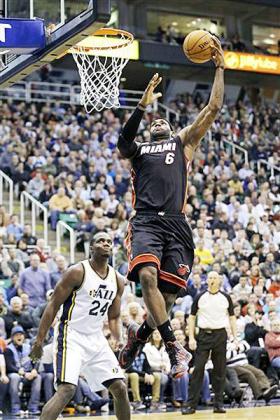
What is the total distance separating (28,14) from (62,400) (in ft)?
13.2

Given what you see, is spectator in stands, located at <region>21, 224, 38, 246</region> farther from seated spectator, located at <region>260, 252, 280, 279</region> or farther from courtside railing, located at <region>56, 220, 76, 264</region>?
seated spectator, located at <region>260, 252, 280, 279</region>

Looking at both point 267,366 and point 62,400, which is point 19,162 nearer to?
point 267,366

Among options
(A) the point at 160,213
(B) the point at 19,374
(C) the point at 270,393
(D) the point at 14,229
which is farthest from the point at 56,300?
(D) the point at 14,229

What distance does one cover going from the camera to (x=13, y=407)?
12836 mm

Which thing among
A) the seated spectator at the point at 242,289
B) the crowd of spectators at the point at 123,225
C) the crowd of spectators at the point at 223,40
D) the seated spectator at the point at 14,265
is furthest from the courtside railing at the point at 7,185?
the crowd of spectators at the point at 223,40

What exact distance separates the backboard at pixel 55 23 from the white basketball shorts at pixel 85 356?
8.94 ft

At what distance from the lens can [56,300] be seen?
8.25 metres

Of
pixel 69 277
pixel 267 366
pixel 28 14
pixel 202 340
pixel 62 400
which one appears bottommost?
pixel 267 366

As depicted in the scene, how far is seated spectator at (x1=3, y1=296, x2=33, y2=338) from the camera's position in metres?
13.7

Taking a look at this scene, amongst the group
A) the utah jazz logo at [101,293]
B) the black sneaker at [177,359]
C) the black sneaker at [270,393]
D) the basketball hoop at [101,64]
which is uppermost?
the basketball hoop at [101,64]

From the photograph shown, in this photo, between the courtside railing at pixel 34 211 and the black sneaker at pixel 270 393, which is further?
the courtside railing at pixel 34 211

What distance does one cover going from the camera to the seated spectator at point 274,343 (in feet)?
50.9

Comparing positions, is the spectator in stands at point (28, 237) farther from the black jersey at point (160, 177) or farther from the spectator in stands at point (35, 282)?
the black jersey at point (160, 177)

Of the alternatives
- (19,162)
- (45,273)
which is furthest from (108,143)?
(45,273)
